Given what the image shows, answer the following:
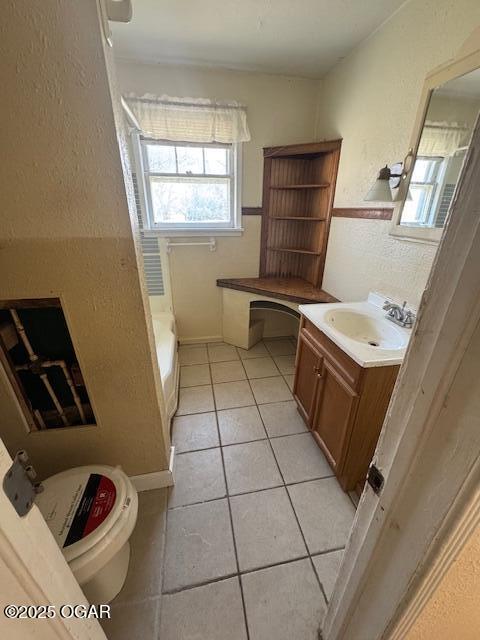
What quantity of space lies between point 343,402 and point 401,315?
0.59 meters

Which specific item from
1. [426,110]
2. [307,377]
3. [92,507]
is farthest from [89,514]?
[426,110]

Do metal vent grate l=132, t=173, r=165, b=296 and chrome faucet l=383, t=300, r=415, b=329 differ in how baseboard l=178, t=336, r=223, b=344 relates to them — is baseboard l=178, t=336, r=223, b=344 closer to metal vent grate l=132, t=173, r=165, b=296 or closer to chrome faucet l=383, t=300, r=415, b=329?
metal vent grate l=132, t=173, r=165, b=296

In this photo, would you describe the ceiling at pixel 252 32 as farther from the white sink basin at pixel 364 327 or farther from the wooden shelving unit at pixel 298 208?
the white sink basin at pixel 364 327

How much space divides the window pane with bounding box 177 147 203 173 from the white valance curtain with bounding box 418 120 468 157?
170cm

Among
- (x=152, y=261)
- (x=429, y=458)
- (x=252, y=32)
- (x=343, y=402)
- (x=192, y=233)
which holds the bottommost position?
(x=343, y=402)

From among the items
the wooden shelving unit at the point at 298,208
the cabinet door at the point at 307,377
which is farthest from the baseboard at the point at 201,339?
the cabinet door at the point at 307,377

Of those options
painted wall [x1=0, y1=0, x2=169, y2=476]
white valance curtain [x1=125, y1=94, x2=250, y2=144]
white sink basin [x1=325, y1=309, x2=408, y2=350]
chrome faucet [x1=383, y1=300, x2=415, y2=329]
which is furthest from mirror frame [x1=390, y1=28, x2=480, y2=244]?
white valance curtain [x1=125, y1=94, x2=250, y2=144]

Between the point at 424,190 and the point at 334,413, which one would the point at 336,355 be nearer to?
the point at 334,413

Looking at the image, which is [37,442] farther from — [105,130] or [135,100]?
[135,100]

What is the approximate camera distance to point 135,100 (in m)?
1.97

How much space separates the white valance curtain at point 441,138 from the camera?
1166 mm

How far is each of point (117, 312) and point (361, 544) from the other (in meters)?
1.01

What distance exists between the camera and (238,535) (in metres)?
1.21

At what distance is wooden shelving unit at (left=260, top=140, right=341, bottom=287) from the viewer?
86.8 inches
